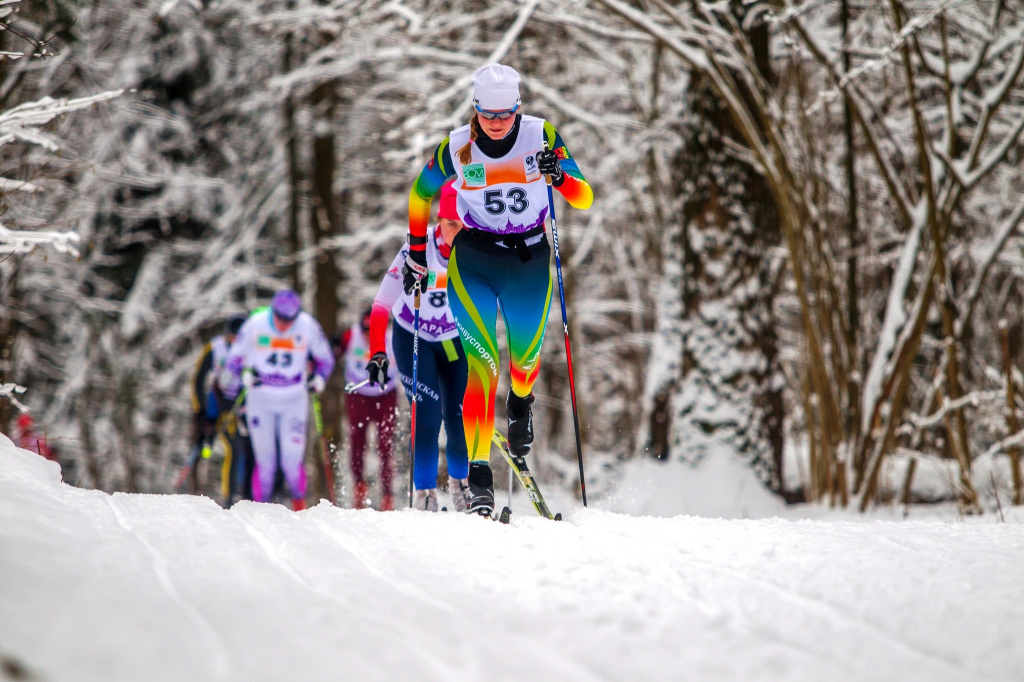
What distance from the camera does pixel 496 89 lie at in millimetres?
4133

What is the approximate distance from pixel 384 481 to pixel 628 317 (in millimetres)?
11015

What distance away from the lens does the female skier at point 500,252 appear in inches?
171

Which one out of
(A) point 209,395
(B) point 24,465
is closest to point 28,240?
(B) point 24,465

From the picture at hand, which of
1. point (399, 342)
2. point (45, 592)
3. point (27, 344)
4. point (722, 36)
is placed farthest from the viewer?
point (27, 344)

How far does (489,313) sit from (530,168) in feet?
2.54

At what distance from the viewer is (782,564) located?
277 centimetres

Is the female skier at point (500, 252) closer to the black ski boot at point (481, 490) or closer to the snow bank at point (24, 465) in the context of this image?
the black ski boot at point (481, 490)

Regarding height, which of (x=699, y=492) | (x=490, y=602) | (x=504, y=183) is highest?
(x=504, y=183)

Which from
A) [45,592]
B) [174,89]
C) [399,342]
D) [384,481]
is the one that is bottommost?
[384,481]

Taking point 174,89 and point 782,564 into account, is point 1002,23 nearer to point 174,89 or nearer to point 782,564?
point 782,564

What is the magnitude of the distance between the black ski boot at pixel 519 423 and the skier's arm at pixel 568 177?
107 centimetres

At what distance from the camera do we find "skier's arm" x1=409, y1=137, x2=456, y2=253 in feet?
14.6

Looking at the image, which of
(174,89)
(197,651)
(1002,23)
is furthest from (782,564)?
(174,89)

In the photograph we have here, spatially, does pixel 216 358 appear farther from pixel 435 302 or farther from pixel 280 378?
pixel 435 302
